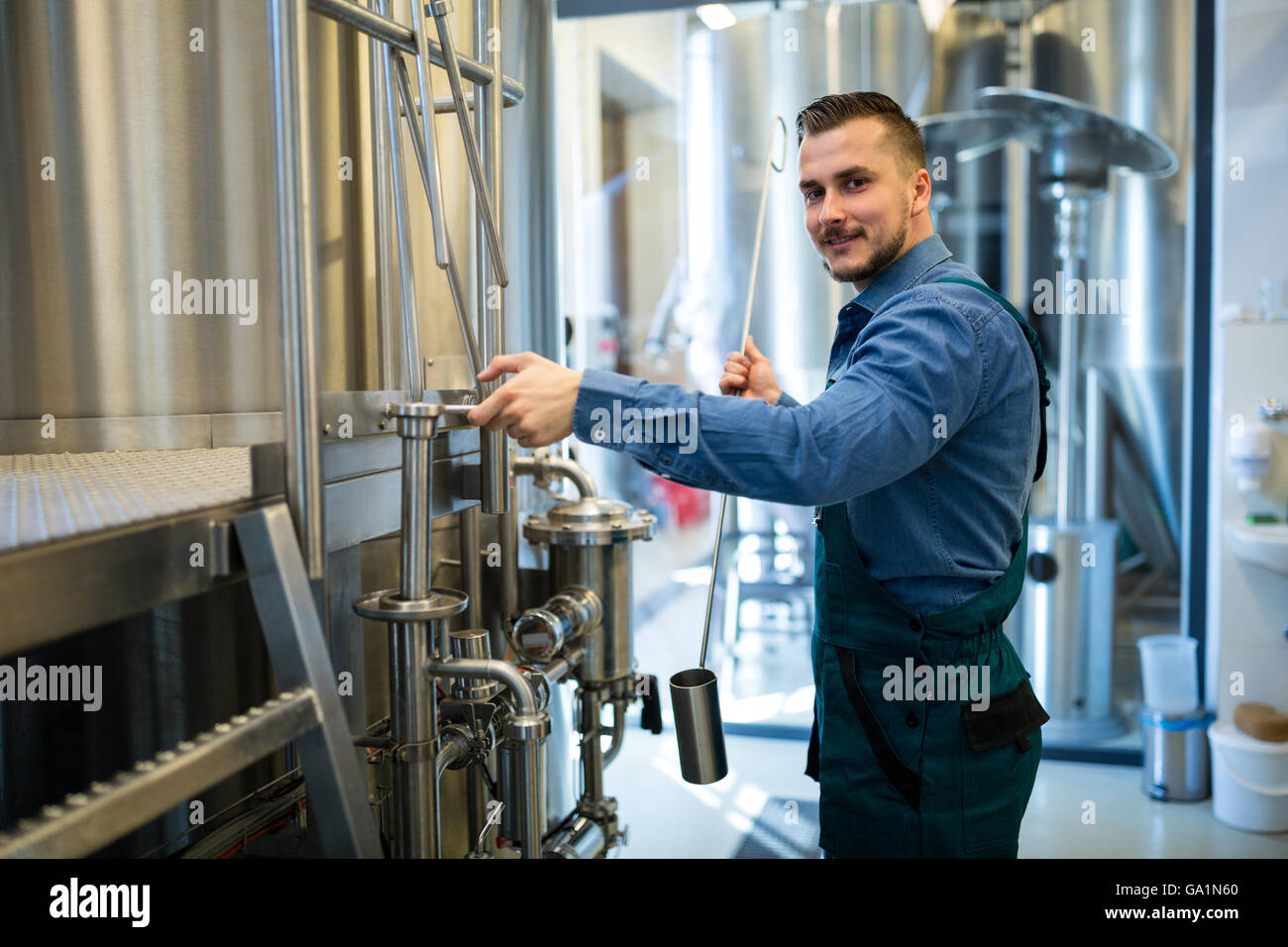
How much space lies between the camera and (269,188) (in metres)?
1.34

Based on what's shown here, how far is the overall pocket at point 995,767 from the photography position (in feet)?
4.47

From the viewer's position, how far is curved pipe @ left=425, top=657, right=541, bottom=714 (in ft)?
4.06

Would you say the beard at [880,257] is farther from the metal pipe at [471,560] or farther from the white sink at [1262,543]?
the white sink at [1262,543]

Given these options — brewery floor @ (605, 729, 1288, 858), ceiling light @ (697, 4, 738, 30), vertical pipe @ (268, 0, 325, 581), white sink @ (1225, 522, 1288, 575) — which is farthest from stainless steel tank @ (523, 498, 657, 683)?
ceiling light @ (697, 4, 738, 30)

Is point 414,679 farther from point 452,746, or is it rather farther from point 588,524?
point 588,524

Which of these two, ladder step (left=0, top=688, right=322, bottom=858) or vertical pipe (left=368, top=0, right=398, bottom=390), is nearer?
ladder step (left=0, top=688, right=322, bottom=858)

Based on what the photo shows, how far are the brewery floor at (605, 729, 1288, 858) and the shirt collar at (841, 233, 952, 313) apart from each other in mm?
1699

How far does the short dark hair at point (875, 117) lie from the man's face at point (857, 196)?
11 mm

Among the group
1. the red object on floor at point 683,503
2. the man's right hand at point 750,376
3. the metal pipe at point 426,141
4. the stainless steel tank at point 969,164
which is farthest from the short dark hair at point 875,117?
the red object on floor at point 683,503

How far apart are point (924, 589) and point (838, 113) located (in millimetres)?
685

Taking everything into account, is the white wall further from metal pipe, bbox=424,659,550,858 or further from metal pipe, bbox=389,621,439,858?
metal pipe, bbox=389,621,439,858

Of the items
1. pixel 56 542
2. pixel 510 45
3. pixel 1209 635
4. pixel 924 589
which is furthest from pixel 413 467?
pixel 1209 635

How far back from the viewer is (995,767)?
138 centimetres

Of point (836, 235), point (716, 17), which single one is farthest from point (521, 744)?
point (716, 17)
